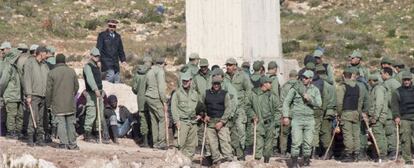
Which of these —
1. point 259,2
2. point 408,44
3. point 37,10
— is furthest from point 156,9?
point 259,2

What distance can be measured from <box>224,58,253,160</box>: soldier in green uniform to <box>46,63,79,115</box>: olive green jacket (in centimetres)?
237

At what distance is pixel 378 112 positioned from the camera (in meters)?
18.2

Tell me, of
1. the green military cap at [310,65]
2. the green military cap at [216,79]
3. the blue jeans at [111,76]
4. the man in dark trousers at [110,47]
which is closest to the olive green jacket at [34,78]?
the green military cap at [216,79]

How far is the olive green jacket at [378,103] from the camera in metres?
18.1

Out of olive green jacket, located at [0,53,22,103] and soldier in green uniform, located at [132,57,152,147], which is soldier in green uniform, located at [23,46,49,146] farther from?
soldier in green uniform, located at [132,57,152,147]

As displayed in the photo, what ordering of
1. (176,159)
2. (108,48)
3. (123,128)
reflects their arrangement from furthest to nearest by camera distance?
1. (108,48)
2. (123,128)
3. (176,159)

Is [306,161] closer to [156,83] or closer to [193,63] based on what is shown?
[193,63]

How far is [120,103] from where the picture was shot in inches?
781

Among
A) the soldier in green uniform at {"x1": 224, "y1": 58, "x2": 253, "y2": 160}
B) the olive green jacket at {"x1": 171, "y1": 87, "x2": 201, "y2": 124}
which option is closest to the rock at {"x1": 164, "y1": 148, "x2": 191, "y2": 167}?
the olive green jacket at {"x1": 171, "y1": 87, "x2": 201, "y2": 124}

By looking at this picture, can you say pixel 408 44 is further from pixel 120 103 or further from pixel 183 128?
pixel 183 128

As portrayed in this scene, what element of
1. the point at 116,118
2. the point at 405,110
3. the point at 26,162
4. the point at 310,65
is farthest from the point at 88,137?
the point at 405,110

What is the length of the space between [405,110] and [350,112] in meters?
0.97

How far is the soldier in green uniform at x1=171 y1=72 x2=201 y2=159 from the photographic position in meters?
16.6

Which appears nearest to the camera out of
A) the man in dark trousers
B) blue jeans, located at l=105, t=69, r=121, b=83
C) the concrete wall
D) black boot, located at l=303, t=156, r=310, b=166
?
black boot, located at l=303, t=156, r=310, b=166
